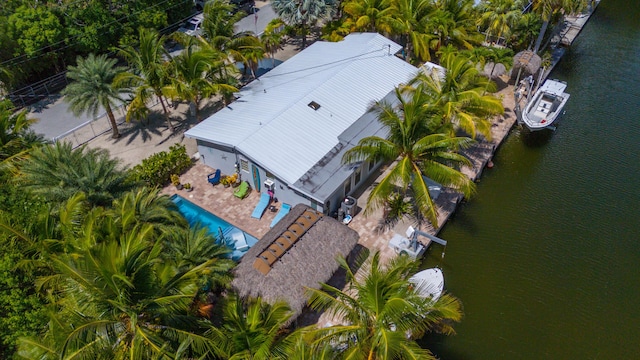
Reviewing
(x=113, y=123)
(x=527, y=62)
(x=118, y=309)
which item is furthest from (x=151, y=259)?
(x=527, y=62)

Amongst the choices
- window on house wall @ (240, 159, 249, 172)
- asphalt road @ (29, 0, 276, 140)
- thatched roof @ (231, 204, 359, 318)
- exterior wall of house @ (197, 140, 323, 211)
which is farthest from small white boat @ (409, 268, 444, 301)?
asphalt road @ (29, 0, 276, 140)

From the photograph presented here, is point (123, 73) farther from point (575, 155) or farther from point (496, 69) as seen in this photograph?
point (575, 155)

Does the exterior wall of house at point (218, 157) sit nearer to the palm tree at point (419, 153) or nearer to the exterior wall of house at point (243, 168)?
the exterior wall of house at point (243, 168)

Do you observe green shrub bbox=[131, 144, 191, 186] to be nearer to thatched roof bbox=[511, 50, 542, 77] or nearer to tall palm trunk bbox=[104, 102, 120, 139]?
tall palm trunk bbox=[104, 102, 120, 139]

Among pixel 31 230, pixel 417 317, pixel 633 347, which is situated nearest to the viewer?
pixel 417 317

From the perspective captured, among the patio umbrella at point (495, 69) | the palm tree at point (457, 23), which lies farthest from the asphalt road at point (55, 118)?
the patio umbrella at point (495, 69)

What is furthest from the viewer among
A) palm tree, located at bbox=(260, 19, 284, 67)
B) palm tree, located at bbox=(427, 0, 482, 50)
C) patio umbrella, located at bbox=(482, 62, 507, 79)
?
palm tree, located at bbox=(260, 19, 284, 67)

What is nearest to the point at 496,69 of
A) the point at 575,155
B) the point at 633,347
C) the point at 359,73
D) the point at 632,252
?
the point at 575,155
